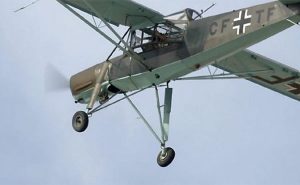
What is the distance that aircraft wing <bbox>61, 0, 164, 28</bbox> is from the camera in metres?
23.5

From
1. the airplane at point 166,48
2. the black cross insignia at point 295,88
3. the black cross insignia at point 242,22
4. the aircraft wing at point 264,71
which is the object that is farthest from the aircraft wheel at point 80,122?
the black cross insignia at point 295,88

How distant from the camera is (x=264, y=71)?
2512 cm

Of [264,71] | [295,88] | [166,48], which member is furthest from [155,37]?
[295,88]

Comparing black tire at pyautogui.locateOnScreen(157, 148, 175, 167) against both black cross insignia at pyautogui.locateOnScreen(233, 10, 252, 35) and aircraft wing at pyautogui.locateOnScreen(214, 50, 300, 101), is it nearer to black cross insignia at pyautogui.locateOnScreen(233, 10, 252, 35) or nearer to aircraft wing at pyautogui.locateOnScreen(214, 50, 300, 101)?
aircraft wing at pyautogui.locateOnScreen(214, 50, 300, 101)

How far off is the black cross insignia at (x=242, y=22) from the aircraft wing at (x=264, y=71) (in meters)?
2.23

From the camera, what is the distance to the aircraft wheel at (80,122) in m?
24.1

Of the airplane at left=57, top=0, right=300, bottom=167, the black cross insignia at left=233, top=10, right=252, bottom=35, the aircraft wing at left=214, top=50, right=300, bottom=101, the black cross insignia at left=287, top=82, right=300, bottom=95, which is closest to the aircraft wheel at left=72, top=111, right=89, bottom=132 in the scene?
the airplane at left=57, top=0, right=300, bottom=167

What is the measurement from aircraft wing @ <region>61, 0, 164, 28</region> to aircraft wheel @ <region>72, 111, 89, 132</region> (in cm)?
199

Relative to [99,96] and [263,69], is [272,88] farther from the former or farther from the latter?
[99,96]

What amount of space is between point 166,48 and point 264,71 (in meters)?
2.91

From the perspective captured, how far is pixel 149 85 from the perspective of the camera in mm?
23750

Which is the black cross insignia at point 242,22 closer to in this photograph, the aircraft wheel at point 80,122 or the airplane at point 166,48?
the airplane at point 166,48

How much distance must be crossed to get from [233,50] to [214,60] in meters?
0.56

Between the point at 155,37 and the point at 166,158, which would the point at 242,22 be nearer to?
the point at 155,37
